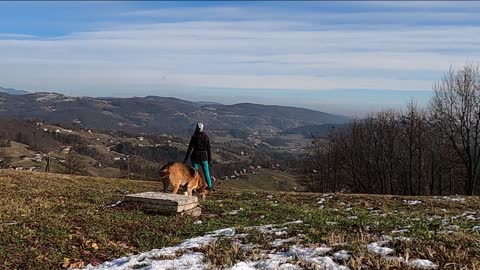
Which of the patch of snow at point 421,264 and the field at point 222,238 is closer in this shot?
the patch of snow at point 421,264

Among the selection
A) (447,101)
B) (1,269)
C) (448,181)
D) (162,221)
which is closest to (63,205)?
(162,221)

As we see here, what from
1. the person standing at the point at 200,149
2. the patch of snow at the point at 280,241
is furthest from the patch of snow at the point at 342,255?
the person standing at the point at 200,149

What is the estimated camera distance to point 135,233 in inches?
372

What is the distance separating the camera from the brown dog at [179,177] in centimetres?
1435

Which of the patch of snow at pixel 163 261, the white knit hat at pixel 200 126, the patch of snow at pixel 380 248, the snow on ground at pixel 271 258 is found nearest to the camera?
the snow on ground at pixel 271 258

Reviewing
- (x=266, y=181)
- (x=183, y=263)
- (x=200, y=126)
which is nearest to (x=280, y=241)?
(x=183, y=263)

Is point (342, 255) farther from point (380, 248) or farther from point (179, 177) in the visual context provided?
point (179, 177)

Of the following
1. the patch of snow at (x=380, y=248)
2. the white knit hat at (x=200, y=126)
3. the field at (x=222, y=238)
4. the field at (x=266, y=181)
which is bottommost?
the field at (x=266, y=181)

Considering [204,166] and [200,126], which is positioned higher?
[200,126]

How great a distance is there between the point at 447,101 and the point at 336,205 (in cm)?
2870

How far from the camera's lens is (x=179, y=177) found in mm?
14531

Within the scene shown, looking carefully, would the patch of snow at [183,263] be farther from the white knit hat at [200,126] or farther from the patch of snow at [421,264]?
the white knit hat at [200,126]

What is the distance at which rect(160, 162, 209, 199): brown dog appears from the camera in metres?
14.4

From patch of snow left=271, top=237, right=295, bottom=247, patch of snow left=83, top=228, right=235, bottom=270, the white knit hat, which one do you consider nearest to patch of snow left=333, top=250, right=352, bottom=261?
patch of snow left=271, top=237, right=295, bottom=247
